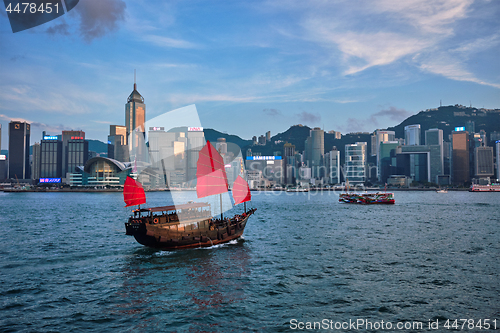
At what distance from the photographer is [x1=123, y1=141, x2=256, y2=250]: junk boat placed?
35.0 m

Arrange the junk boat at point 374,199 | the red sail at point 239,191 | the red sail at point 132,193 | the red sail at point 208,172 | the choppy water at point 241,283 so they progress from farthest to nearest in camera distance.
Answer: the junk boat at point 374,199 → the red sail at point 239,191 → the red sail at point 208,172 → the red sail at point 132,193 → the choppy water at point 241,283

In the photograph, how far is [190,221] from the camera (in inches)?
1468

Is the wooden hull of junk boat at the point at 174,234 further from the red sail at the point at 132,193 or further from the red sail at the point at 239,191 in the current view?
the red sail at the point at 239,191

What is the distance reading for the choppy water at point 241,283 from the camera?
19.4 meters

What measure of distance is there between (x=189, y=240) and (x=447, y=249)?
95.8 ft

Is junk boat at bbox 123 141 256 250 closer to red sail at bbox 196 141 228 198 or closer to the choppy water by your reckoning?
red sail at bbox 196 141 228 198

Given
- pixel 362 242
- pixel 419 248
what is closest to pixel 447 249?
pixel 419 248

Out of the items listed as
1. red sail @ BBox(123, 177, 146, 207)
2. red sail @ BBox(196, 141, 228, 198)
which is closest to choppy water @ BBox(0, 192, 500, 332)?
red sail @ BBox(123, 177, 146, 207)

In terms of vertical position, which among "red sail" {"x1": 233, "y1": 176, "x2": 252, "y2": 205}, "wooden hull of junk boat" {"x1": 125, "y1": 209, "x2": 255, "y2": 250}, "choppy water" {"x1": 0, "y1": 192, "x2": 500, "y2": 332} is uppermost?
"red sail" {"x1": 233, "y1": 176, "x2": 252, "y2": 205}

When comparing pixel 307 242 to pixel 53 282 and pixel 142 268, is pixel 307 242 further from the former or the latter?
pixel 53 282

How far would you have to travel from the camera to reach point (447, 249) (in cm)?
3834

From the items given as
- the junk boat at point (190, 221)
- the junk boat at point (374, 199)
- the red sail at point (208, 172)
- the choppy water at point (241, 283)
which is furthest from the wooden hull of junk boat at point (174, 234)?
the junk boat at point (374, 199)

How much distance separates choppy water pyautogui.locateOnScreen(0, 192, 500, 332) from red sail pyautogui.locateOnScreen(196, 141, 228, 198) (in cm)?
726

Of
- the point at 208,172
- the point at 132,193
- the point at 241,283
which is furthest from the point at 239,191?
the point at 241,283
